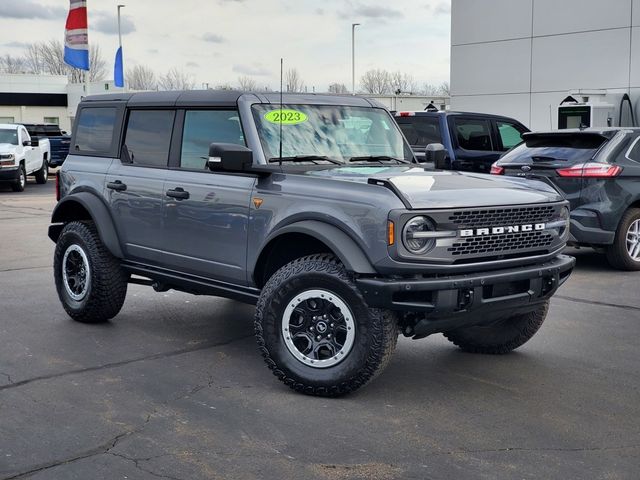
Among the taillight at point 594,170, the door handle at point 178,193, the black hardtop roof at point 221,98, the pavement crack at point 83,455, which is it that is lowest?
the pavement crack at point 83,455

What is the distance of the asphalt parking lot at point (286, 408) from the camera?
4188mm

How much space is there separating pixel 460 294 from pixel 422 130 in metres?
8.90

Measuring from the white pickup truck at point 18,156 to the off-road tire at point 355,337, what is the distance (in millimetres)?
20096

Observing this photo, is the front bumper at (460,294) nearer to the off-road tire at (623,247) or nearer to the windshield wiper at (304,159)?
the windshield wiper at (304,159)

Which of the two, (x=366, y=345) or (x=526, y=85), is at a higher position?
(x=526, y=85)

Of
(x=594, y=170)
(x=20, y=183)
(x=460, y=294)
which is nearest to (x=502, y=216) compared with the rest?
(x=460, y=294)

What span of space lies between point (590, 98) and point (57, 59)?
285ft

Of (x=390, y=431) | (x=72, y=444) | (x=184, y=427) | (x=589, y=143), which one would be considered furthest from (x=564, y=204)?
(x=589, y=143)

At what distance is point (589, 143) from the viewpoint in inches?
396

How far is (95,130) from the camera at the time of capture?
24.5 ft

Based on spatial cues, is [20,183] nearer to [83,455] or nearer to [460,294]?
[83,455]

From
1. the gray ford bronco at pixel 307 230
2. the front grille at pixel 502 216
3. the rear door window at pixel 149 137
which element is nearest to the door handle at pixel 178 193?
the gray ford bronco at pixel 307 230

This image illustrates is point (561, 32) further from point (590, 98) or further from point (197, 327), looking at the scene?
point (197, 327)

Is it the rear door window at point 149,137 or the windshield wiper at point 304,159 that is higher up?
the rear door window at point 149,137
